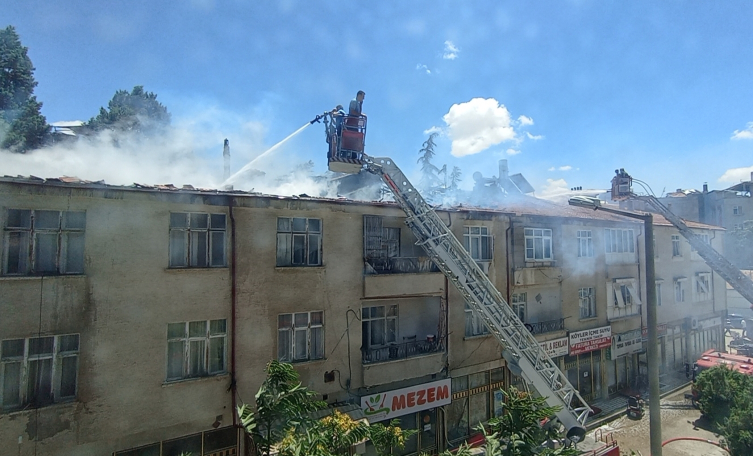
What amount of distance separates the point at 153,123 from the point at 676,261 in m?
39.8

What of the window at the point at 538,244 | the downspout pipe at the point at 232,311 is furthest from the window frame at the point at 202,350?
the window at the point at 538,244

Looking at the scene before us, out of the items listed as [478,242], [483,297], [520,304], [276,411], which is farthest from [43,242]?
[520,304]

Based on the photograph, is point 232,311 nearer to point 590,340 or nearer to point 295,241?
point 295,241

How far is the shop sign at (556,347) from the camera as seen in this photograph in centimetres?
1783

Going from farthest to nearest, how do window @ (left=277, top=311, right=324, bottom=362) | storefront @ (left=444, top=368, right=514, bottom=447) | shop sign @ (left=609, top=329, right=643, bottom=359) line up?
shop sign @ (left=609, top=329, right=643, bottom=359) → storefront @ (left=444, top=368, right=514, bottom=447) → window @ (left=277, top=311, right=324, bottom=362)

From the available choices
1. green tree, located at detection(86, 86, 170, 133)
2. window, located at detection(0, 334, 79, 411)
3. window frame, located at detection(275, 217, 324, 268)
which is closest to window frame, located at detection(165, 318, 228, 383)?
window, located at detection(0, 334, 79, 411)

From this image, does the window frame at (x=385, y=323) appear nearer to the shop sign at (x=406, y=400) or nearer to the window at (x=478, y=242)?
the shop sign at (x=406, y=400)

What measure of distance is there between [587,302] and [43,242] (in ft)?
70.7

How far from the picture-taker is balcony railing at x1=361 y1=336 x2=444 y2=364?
514 inches

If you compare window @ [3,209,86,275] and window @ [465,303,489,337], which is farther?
window @ [465,303,489,337]

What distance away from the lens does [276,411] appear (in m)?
6.19

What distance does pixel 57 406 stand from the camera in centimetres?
877

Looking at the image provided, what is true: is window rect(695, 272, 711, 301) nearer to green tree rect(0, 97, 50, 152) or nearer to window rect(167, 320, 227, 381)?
window rect(167, 320, 227, 381)

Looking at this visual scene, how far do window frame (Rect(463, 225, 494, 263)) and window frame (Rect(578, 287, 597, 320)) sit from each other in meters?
6.77
